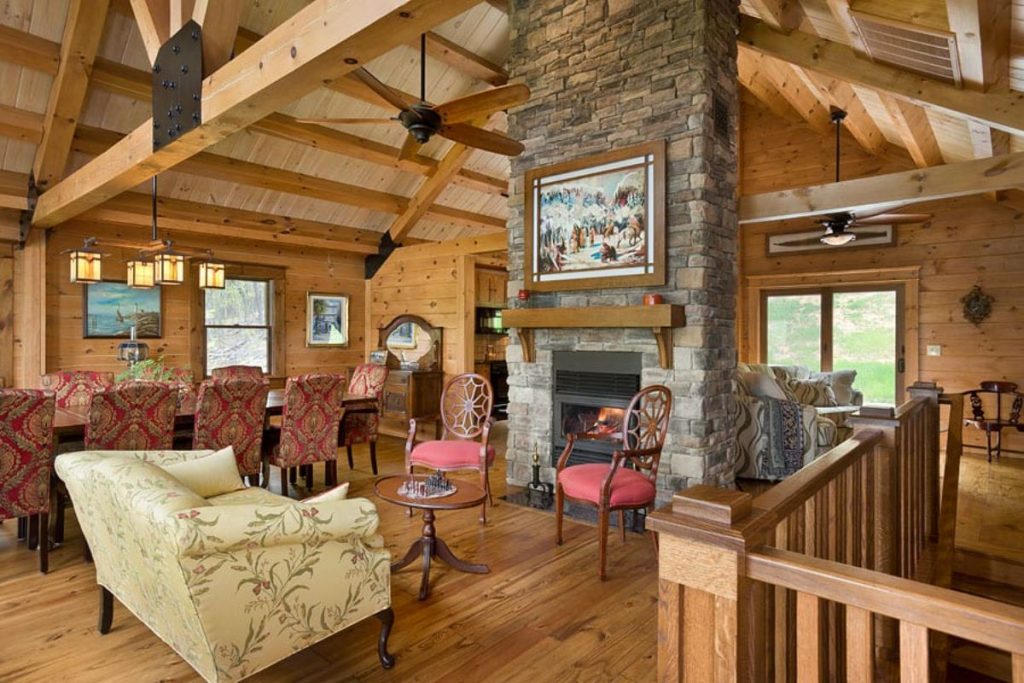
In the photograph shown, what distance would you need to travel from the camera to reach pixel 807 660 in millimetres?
1100

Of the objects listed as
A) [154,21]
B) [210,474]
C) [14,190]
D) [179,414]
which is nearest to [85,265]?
[179,414]

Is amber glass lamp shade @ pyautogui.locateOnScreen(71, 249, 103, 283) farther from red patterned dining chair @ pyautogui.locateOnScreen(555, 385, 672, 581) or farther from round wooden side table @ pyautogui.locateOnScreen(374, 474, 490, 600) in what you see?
red patterned dining chair @ pyautogui.locateOnScreen(555, 385, 672, 581)

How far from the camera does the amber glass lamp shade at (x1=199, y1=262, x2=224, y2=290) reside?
456cm

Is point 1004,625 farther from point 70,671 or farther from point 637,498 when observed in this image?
point 70,671

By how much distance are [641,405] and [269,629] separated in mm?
2522

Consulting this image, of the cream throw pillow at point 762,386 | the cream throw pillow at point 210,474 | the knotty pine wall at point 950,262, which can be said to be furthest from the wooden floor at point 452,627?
the knotty pine wall at point 950,262

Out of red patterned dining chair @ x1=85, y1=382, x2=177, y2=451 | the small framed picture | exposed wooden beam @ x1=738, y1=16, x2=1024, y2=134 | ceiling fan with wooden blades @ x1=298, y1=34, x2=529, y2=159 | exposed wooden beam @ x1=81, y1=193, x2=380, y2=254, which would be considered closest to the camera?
ceiling fan with wooden blades @ x1=298, y1=34, x2=529, y2=159

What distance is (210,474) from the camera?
9.52 feet

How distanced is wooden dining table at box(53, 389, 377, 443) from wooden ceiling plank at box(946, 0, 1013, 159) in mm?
4755

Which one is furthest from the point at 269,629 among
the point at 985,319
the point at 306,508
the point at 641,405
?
the point at 985,319

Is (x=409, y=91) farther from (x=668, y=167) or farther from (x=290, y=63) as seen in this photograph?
(x=290, y=63)

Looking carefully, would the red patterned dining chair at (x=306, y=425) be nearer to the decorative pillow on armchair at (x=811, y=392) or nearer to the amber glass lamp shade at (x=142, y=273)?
the amber glass lamp shade at (x=142, y=273)

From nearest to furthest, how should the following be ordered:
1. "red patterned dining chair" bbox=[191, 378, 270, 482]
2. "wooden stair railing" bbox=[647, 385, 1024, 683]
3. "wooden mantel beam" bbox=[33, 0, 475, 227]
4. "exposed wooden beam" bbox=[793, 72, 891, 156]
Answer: "wooden stair railing" bbox=[647, 385, 1024, 683], "wooden mantel beam" bbox=[33, 0, 475, 227], "red patterned dining chair" bbox=[191, 378, 270, 482], "exposed wooden beam" bbox=[793, 72, 891, 156]

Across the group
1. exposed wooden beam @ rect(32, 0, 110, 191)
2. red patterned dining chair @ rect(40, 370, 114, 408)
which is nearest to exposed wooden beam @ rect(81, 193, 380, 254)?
exposed wooden beam @ rect(32, 0, 110, 191)
